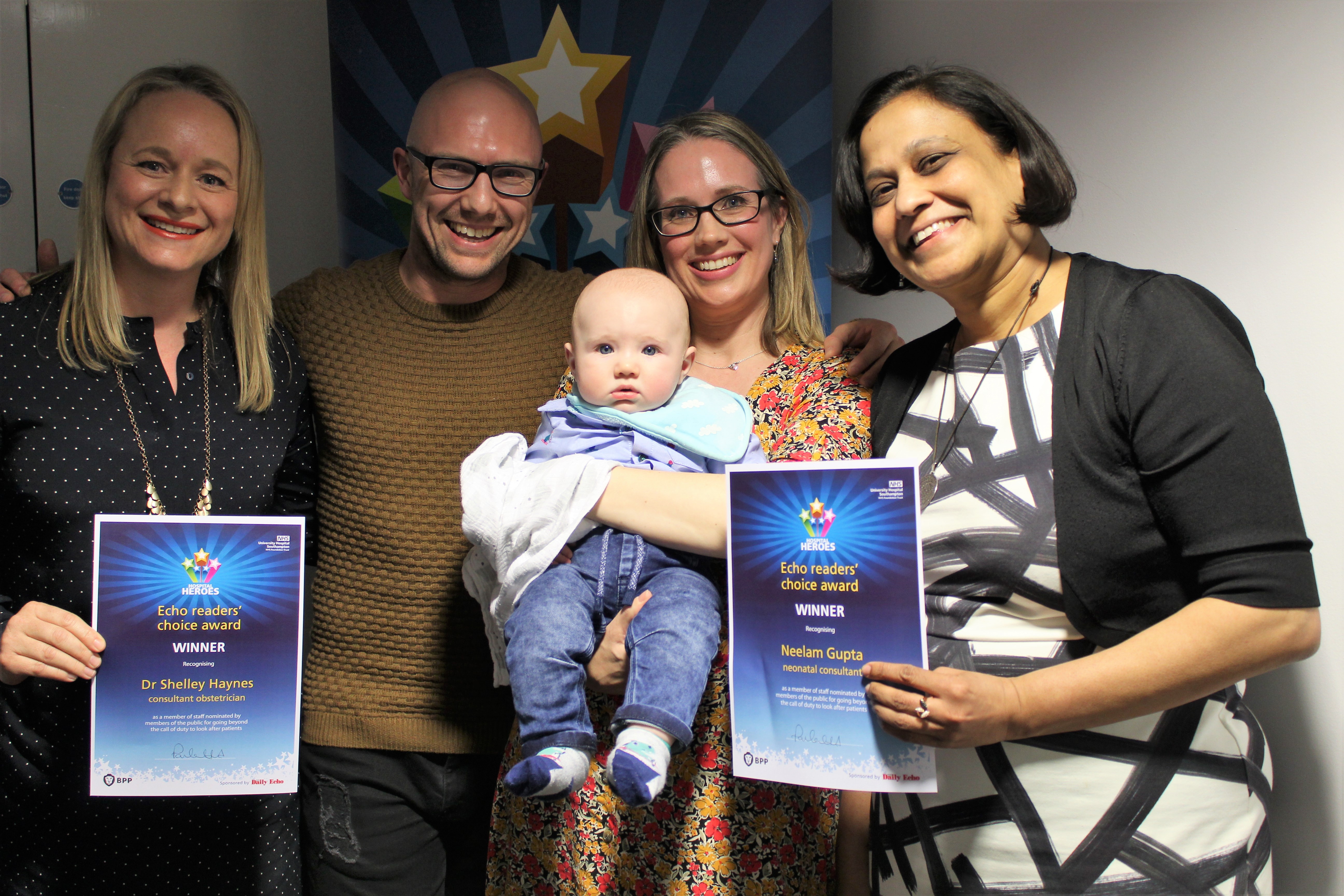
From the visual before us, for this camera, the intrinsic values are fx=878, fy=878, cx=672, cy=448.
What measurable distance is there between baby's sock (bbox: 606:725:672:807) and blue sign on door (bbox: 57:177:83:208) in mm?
2130

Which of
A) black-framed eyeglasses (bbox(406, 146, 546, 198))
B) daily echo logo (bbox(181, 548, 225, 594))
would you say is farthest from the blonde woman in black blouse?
black-framed eyeglasses (bbox(406, 146, 546, 198))

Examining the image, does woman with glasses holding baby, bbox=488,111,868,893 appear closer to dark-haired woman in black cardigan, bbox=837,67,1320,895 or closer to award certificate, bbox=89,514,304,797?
dark-haired woman in black cardigan, bbox=837,67,1320,895

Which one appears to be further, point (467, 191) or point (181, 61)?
point (181, 61)

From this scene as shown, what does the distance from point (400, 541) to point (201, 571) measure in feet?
1.46

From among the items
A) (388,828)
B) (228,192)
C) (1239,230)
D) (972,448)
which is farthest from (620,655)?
(1239,230)

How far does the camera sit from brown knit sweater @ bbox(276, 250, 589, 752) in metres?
1.81

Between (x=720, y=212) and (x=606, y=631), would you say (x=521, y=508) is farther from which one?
(x=720, y=212)

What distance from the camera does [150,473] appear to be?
1.58 m

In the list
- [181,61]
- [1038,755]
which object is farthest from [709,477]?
[181,61]

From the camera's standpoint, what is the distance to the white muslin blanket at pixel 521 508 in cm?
144

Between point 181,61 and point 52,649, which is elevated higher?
point 181,61

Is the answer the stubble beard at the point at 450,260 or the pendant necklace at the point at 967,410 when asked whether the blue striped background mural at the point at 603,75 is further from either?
the pendant necklace at the point at 967,410
